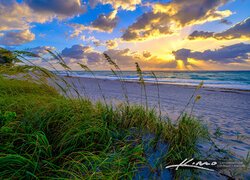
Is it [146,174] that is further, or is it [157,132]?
[157,132]

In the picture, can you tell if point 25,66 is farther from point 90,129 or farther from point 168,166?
point 168,166

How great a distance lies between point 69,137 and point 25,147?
0.48 meters

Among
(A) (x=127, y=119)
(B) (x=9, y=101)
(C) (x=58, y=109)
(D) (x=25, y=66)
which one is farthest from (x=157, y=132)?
(B) (x=9, y=101)

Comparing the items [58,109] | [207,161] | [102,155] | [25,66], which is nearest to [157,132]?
[207,161]

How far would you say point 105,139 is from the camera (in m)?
2.22

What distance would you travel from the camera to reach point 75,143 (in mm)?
1976

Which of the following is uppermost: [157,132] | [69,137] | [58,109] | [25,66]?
[25,66]

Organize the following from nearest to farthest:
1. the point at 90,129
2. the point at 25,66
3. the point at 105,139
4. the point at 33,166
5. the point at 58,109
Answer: the point at 33,166 → the point at 90,129 → the point at 105,139 → the point at 58,109 → the point at 25,66

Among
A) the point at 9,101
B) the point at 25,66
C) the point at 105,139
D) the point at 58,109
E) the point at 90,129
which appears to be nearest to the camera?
the point at 90,129

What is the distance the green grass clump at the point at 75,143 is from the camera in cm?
155

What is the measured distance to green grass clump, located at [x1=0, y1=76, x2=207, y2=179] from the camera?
1550mm

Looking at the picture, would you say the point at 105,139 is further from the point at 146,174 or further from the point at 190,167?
the point at 190,167

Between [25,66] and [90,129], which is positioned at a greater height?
[25,66]

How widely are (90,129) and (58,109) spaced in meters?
0.64
